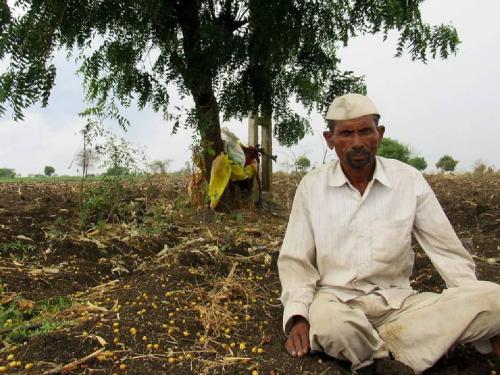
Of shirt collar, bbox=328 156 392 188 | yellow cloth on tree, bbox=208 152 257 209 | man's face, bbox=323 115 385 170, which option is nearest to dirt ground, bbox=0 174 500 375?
yellow cloth on tree, bbox=208 152 257 209

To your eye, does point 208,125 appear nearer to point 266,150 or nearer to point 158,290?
point 158,290

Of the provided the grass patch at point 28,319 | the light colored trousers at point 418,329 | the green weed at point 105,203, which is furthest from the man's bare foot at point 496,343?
the green weed at point 105,203

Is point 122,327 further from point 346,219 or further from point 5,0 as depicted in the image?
point 5,0

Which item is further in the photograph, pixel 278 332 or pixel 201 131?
pixel 201 131

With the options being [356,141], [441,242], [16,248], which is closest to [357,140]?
[356,141]

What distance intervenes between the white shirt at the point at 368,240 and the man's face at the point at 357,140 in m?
0.10

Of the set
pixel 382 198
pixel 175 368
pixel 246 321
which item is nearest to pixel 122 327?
pixel 175 368

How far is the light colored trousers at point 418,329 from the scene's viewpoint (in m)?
2.45

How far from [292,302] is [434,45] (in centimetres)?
273

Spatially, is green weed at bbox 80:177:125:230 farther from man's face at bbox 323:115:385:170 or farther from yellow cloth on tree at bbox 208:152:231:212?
man's face at bbox 323:115:385:170

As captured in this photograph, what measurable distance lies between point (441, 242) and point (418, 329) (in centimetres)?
46

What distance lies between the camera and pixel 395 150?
16469mm

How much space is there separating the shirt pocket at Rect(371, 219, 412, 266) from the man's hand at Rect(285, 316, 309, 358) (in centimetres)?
49

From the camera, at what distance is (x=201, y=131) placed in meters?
4.76
